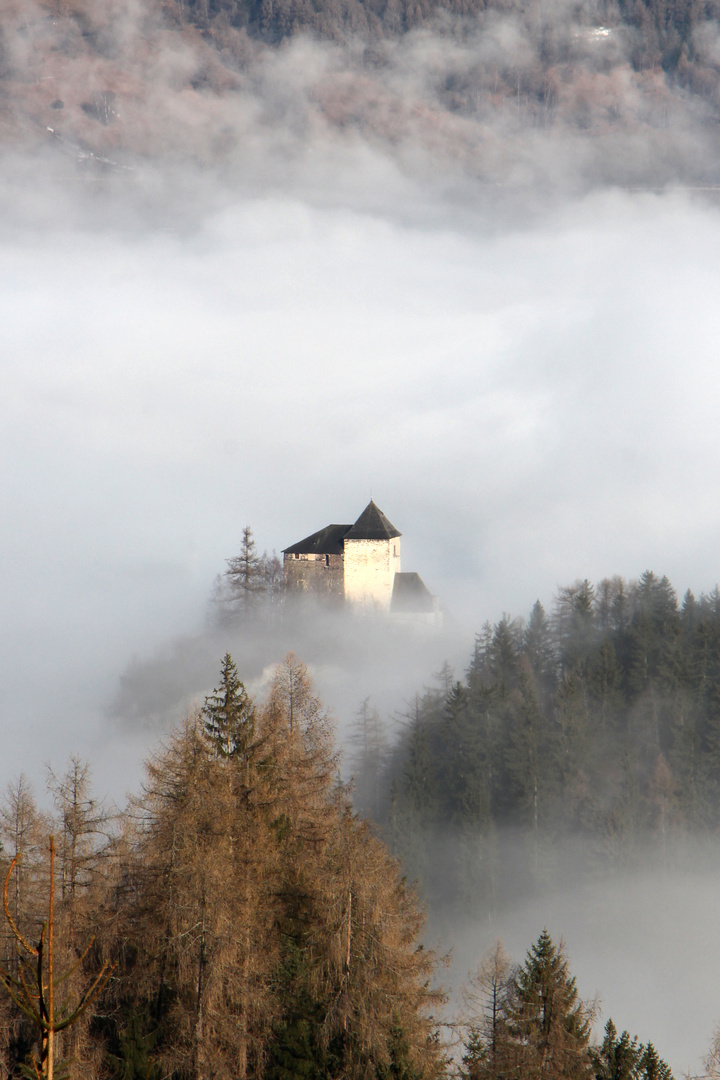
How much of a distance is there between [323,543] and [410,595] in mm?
8476

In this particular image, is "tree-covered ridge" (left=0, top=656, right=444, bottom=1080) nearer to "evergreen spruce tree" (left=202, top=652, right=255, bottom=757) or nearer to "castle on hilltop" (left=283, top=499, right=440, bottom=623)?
"evergreen spruce tree" (left=202, top=652, right=255, bottom=757)

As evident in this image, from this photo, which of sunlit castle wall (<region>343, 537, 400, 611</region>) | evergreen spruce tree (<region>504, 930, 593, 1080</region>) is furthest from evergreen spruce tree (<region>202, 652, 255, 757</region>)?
sunlit castle wall (<region>343, 537, 400, 611</region>)

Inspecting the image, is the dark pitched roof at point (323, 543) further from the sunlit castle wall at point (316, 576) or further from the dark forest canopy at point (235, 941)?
the dark forest canopy at point (235, 941)

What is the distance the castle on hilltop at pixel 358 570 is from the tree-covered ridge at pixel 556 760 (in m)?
7.79

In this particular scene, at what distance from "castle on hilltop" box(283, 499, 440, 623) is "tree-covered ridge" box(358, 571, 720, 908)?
7.79 m

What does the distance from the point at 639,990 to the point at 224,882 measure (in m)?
51.0

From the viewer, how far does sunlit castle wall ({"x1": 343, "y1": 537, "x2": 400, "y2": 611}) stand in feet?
260

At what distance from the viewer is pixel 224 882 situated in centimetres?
2031

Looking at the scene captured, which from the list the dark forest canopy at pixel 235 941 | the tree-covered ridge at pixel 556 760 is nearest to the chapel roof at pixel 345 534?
the tree-covered ridge at pixel 556 760

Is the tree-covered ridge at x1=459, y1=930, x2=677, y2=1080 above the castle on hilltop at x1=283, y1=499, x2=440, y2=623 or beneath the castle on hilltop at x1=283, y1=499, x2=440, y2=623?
beneath

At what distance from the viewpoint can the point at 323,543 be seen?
3174 inches

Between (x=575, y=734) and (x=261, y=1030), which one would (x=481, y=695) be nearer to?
(x=575, y=734)

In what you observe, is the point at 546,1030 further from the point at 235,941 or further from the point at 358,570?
the point at 358,570

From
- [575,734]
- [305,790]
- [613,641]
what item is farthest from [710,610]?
[305,790]
